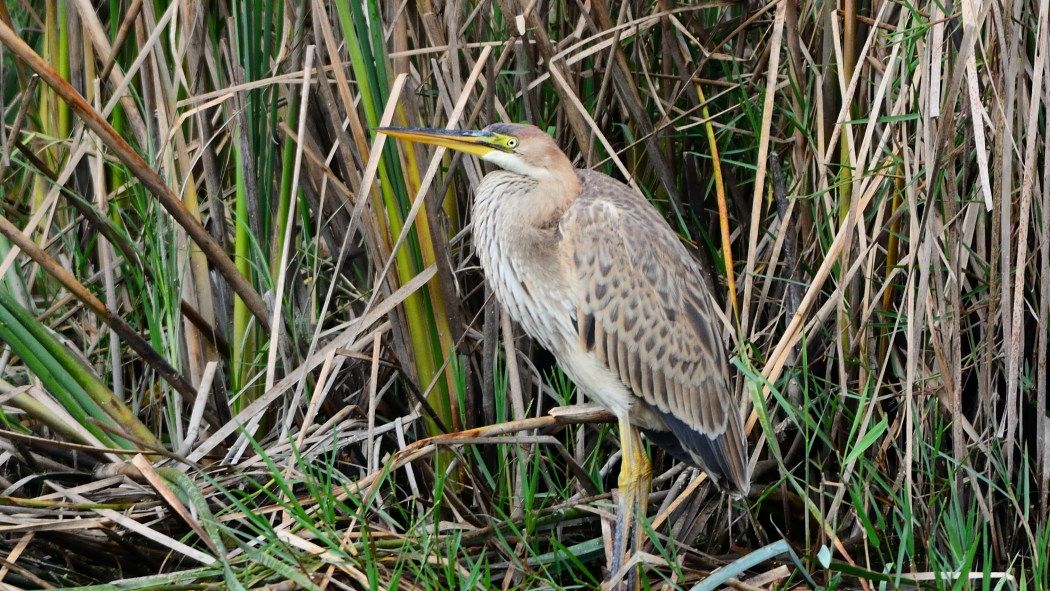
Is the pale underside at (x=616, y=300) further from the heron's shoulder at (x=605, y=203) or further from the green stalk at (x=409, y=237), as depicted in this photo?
the green stalk at (x=409, y=237)

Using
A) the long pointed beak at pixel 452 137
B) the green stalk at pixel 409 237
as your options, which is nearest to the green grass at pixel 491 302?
the green stalk at pixel 409 237

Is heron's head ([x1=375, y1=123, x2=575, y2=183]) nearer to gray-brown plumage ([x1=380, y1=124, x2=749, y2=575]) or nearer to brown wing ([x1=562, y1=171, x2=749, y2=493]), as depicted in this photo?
gray-brown plumage ([x1=380, y1=124, x2=749, y2=575])

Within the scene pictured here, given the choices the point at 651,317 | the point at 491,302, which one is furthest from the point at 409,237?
the point at 651,317

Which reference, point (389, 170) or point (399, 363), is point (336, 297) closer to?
point (399, 363)

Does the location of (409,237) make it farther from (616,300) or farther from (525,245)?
(616,300)

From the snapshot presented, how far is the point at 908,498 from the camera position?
227 centimetres

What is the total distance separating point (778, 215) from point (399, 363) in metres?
1.14

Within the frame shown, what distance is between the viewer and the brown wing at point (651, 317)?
8.85 ft

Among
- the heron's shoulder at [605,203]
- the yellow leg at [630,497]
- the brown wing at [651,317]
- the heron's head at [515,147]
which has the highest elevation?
the heron's head at [515,147]

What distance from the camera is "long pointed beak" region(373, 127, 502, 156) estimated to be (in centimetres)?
248

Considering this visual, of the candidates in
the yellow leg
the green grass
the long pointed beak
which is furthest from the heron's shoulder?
the yellow leg

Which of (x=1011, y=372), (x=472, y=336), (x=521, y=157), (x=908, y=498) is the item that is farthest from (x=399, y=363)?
(x=1011, y=372)

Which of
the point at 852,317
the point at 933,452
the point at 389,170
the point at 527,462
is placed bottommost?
the point at 527,462

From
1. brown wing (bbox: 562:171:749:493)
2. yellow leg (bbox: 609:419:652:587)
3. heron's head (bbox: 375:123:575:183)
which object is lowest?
yellow leg (bbox: 609:419:652:587)
